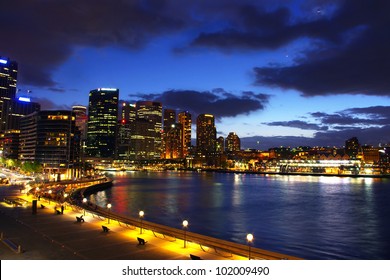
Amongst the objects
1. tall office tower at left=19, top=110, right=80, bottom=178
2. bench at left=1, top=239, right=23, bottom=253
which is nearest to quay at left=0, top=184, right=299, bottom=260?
bench at left=1, top=239, right=23, bottom=253

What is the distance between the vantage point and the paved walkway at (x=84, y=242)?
1669 cm

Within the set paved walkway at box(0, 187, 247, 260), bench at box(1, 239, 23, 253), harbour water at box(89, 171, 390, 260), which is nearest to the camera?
paved walkway at box(0, 187, 247, 260)

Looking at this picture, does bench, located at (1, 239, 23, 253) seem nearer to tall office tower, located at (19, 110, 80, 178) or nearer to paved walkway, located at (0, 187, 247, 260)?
paved walkway, located at (0, 187, 247, 260)

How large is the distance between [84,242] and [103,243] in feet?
3.84

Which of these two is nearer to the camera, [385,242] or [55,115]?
[385,242]

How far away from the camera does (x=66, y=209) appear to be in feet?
103

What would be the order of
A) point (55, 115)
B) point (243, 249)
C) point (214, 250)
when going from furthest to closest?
point (55, 115), point (243, 249), point (214, 250)

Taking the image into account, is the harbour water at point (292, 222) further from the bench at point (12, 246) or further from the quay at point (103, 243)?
the bench at point (12, 246)

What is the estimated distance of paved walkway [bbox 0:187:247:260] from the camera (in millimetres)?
16688

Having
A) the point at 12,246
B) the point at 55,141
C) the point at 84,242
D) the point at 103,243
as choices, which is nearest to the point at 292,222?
the point at 103,243

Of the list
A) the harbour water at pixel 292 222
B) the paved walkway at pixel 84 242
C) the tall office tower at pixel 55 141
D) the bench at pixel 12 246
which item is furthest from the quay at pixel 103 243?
the tall office tower at pixel 55 141

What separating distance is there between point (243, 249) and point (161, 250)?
4688mm
